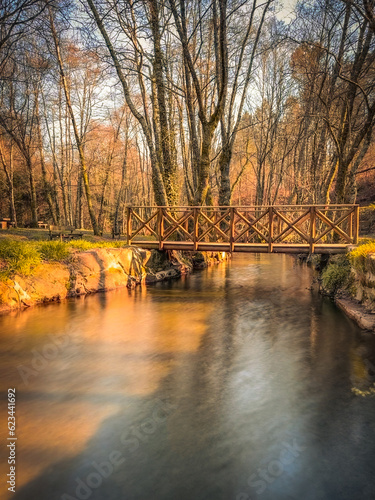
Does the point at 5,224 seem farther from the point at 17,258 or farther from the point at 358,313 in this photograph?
the point at 358,313

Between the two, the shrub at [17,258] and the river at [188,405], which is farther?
the shrub at [17,258]

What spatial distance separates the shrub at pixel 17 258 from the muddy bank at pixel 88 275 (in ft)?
0.53

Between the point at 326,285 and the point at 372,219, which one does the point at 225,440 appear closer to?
the point at 326,285

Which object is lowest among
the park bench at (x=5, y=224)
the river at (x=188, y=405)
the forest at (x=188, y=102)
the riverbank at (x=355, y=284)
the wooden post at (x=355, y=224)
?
the river at (x=188, y=405)

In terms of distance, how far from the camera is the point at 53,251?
9.70 meters

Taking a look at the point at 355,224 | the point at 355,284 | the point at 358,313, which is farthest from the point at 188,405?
the point at 355,224

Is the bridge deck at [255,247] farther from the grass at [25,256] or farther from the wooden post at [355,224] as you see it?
the grass at [25,256]

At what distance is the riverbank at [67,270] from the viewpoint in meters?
8.34

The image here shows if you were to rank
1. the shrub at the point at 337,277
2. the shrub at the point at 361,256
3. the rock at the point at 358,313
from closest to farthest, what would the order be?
the rock at the point at 358,313 < the shrub at the point at 361,256 < the shrub at the point at 337,277

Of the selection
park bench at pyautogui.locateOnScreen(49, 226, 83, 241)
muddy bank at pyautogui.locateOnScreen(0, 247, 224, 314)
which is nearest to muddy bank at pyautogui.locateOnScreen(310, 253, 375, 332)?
muddy bank at pyautogui.locateOnScreen(0, 247, 224, 314)

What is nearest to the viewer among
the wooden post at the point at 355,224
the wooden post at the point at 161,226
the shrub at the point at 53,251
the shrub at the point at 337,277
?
the shrub at the point at 337,277

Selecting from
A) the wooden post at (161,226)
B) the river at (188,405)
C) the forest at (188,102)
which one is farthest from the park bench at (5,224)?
the river at (188,405)

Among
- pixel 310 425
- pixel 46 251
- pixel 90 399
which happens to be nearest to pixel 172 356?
pixel 90 399

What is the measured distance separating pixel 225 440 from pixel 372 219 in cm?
1909
